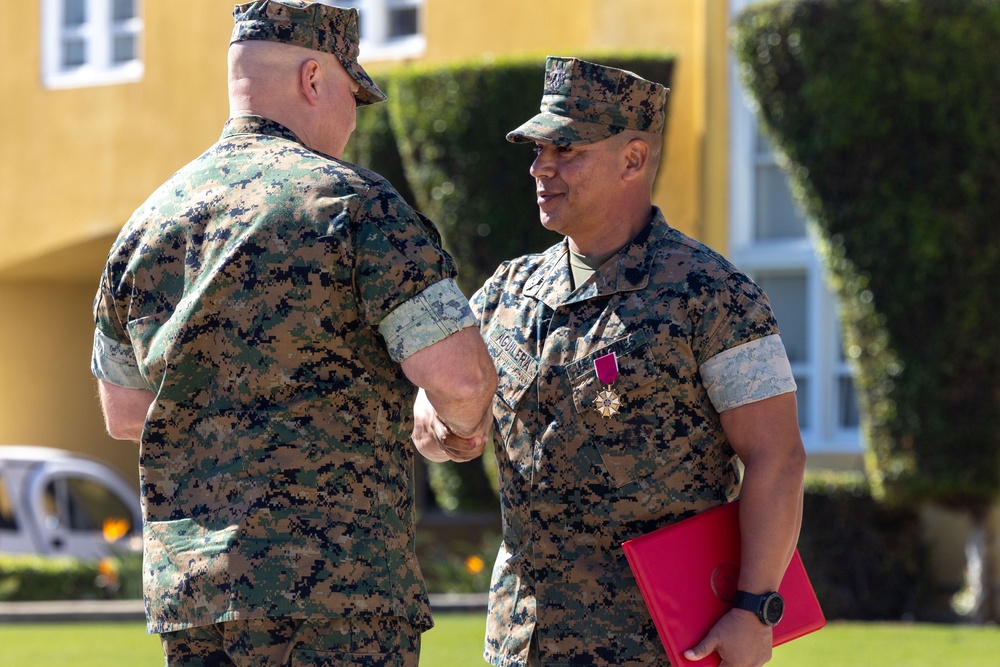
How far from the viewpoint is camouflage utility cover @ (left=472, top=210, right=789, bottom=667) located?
3.71 m

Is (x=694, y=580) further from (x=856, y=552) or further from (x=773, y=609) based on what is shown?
(x=856, y=552)

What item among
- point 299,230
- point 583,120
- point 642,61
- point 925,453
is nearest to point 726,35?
point 642,61

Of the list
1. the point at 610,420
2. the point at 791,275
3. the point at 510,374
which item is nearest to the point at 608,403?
the point at 610,420

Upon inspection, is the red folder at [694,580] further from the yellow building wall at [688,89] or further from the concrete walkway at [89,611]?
the yellow building wall at [688,89]

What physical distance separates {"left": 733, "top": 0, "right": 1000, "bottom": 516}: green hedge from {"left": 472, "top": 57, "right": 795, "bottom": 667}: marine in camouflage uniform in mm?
A: 7762

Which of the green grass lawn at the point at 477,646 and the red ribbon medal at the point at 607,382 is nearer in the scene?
the red ribbon medal at the point at 607,382

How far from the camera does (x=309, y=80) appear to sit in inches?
135

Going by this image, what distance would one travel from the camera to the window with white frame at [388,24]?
15734mm

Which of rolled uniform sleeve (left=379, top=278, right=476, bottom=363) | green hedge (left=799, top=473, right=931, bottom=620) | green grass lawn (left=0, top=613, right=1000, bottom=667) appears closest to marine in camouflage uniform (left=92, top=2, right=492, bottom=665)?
rolled uniform sleeve (left=379, top=278, right=476, bottom=363)

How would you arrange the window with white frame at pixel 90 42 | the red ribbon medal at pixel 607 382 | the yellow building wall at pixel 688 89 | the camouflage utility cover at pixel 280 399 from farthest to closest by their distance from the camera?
the window with white frame at pixel 90 42 → the yellow building wall at pixel 688 89 → the red ribbon medal at pixel 607 382 → the camouflage utility cover at pixel 280 399

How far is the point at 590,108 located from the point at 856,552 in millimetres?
8759

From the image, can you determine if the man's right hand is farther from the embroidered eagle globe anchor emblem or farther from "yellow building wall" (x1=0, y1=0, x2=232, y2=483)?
"yellow building wall" (x1=0, y1=0, x2=232, y2=483)

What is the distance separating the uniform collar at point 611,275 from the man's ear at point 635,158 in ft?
0.42

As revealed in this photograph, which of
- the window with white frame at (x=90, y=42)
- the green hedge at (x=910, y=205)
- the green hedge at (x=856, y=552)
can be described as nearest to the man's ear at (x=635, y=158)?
the green hedge at (x=910, y=205)
